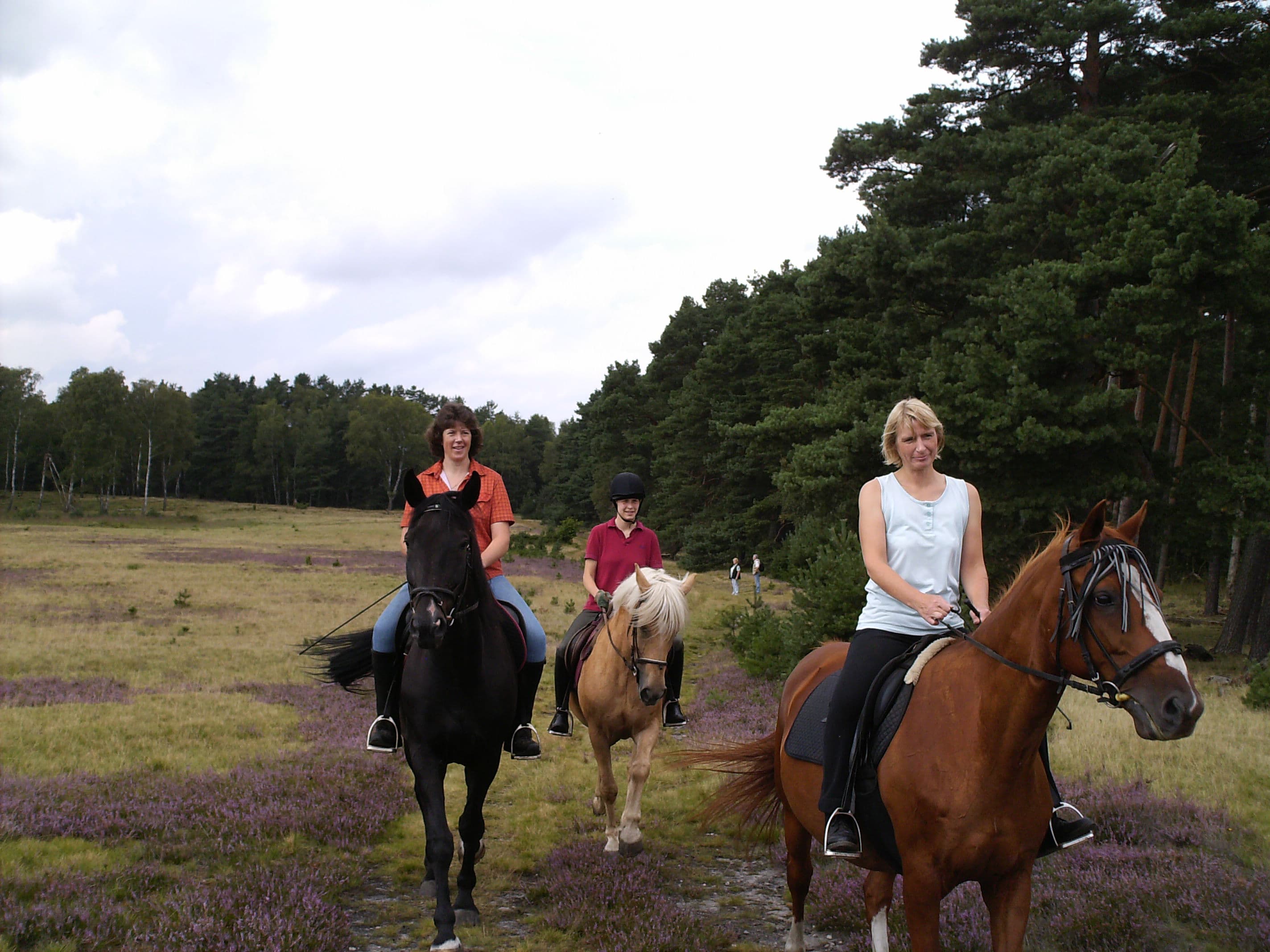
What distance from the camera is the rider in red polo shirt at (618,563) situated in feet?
26.9

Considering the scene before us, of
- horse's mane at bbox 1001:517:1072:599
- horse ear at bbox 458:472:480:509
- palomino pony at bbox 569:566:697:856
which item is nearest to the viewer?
horse's mane at bbox 1001:517:1072:599

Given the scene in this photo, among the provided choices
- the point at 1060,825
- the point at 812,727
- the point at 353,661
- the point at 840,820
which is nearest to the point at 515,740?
the point at 353,661

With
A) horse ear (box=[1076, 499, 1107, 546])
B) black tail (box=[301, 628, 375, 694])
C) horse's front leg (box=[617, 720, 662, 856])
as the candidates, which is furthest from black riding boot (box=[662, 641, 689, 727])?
horse ear (box=[1076, 499, 1107, 546])

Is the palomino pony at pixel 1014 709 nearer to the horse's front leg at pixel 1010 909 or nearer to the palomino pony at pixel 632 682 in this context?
the horse's front leg at pixel 1010 909

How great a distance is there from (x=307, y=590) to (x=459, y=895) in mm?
25978

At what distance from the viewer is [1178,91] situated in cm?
1766

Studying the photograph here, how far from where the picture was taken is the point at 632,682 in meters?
7.70

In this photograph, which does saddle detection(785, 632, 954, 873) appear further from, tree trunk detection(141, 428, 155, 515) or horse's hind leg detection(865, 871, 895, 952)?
tree trunk detection(141, 428, 155, 515)

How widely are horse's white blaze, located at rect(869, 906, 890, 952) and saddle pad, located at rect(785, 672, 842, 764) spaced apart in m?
1.00

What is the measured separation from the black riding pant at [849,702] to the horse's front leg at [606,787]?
11.6ft

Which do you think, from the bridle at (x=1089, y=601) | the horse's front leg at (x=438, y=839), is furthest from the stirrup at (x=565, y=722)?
the bridle at (x=1089, y=601)

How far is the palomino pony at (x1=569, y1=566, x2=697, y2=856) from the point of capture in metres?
7.20

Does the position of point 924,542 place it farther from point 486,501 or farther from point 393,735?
point 393,735

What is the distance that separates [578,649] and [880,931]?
13.9 ft
